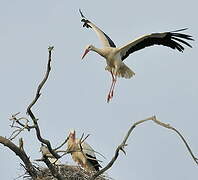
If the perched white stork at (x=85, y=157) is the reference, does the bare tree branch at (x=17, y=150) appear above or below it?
below

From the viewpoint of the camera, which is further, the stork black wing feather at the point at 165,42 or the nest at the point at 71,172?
the stork black wing feather at the point at 165,42

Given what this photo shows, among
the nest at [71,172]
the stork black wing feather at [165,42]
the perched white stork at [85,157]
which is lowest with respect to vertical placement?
the nest at [71,172]

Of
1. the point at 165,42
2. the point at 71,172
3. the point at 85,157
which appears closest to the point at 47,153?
the point at 71,172

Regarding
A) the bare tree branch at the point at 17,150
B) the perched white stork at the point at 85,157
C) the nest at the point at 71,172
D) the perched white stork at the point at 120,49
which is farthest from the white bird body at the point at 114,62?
the bare tree branch at the point at 17,150

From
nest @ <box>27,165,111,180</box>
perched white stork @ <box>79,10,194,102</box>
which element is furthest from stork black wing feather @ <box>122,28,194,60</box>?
nest @ <box>27,165,111,180</box>

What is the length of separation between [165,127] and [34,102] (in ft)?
4.62

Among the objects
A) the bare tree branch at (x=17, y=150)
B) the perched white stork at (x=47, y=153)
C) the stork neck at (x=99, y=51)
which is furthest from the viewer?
the stork neck at (x=99, y=51)

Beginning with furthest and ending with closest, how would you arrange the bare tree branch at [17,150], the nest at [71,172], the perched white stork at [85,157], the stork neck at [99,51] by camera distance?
the stork neck at [99,51] < the perched white stork at [85,157] < the nest at [71,172] < the bare tree branch at [17,150]

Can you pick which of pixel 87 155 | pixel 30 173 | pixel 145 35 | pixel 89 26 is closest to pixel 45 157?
pixel 30 173

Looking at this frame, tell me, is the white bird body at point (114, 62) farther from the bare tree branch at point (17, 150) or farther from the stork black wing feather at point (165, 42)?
the bare tree branch at point (17, 150)

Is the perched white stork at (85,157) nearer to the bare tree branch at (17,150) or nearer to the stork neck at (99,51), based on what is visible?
the stork neck at (99,51)

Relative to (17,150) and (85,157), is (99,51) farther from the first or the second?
(17,150)

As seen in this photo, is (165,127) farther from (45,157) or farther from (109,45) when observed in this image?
(109,45)

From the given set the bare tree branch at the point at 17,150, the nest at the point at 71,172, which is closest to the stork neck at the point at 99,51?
the nest at the point at 71,172
